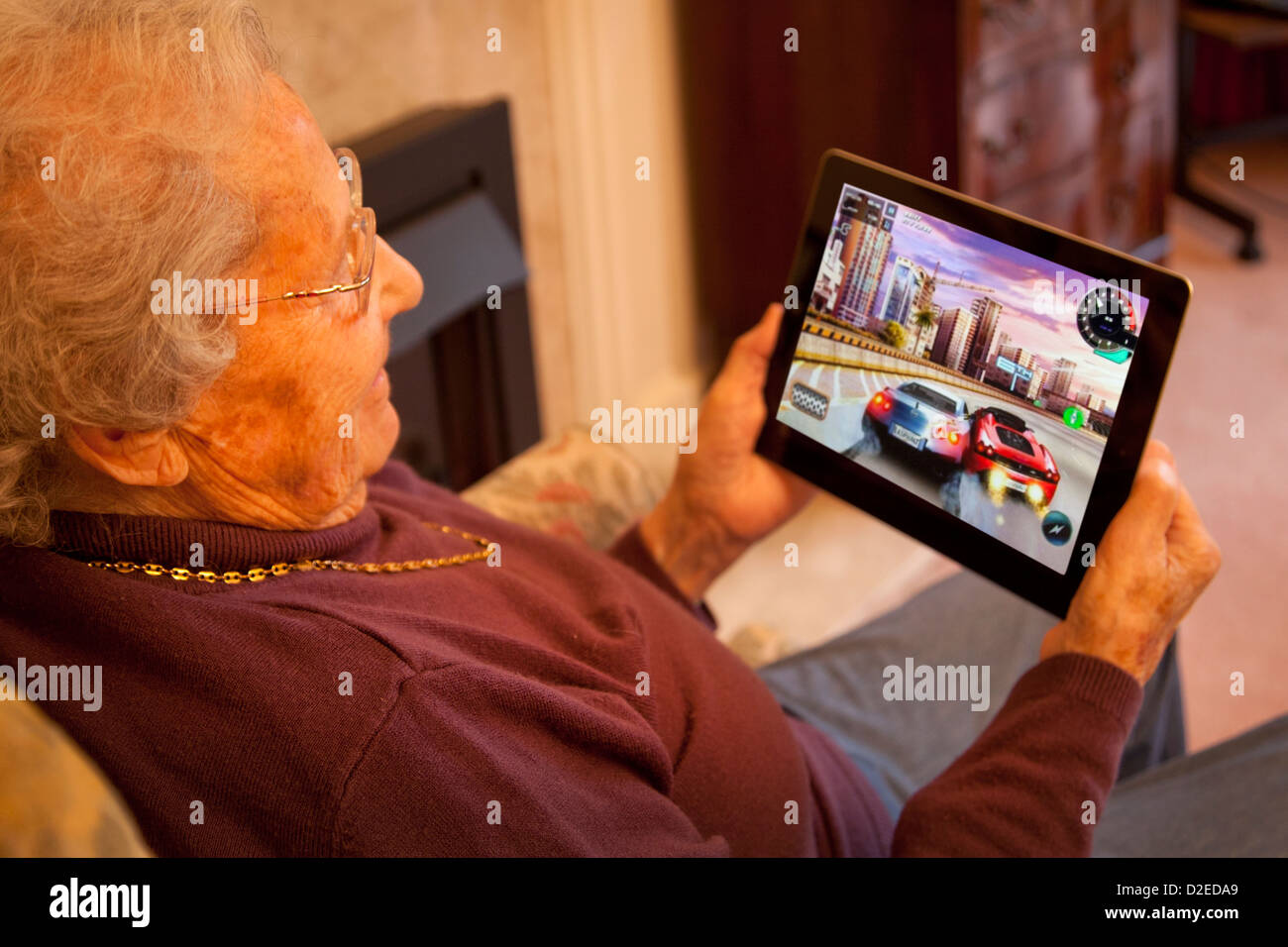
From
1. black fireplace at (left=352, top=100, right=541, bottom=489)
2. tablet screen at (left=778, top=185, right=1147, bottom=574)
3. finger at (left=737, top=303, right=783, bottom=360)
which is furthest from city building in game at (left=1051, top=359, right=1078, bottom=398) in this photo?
black fireplace at (left=352, top=100, right=541, bottom=489)

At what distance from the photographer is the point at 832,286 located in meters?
1.00

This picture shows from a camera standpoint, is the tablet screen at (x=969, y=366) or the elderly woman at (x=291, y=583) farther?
the tablet screen at (x=969, y=366)

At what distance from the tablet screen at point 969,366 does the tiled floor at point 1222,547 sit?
0.53 metres

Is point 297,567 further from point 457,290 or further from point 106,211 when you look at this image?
point 457,290

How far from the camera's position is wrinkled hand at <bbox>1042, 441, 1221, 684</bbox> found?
845 mm

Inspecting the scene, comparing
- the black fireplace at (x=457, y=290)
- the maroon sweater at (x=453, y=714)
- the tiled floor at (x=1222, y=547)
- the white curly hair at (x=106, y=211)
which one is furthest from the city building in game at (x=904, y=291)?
Result: the black fireplace at (x=457, y=290)

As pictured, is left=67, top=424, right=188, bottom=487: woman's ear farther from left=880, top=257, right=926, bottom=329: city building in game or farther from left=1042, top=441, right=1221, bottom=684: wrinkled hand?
left=1042, top=441, right=1221, bottom=684: wrinkled hand

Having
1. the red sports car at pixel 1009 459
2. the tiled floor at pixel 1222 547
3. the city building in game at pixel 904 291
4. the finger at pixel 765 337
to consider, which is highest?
the city building in game at pixel 904 291

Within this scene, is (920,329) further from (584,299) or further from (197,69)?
(584,299)

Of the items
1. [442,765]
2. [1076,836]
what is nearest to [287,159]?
[442,765]

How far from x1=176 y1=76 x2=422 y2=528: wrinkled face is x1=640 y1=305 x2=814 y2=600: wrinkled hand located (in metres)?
0.37

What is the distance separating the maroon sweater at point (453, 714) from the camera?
26.1 inches

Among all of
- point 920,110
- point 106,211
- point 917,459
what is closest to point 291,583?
point 106,211

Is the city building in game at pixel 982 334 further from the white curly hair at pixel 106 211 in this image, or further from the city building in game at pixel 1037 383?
the white curly hair at pixel 106 211
